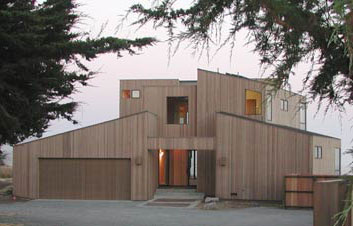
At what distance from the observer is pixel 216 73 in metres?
27.9

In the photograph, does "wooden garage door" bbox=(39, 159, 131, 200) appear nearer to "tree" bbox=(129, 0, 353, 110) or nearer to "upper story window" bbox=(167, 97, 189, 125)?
"upper story window" bbox=(167, 97, 189, 125)

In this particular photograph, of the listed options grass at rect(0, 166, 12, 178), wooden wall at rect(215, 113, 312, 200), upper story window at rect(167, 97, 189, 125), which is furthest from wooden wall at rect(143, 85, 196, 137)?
grass at rect(0, 166, 12, 178)

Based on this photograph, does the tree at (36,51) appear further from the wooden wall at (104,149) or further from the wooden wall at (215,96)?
the wooden wall at (215,96)

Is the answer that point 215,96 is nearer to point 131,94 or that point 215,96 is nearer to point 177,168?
point 177,168

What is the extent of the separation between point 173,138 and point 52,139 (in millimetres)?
6055

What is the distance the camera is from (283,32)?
6.89 m

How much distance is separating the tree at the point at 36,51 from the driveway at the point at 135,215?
3956mm

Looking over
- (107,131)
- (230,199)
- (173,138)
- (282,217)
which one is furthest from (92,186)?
(282,217)

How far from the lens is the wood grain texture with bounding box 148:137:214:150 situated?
25297 mm

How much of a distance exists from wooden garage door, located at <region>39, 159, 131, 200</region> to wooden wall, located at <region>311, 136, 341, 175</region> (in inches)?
343

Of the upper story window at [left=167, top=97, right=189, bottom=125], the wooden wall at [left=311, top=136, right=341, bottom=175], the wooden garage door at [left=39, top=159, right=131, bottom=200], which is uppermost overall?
the upper story window at [left=167, top=97, right=189, bottom=125]

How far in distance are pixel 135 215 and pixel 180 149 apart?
7.01 meters

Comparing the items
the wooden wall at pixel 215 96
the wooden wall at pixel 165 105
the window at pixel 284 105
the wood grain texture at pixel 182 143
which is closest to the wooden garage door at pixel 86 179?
the wood grain texture at pixel 182 143

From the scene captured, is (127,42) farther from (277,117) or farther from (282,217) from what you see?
(277,117)
